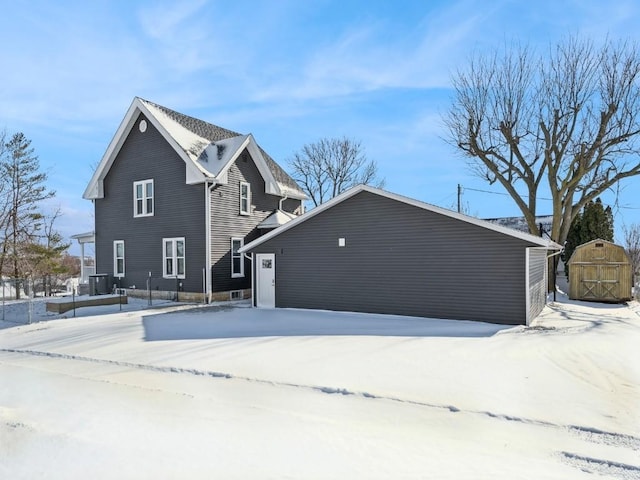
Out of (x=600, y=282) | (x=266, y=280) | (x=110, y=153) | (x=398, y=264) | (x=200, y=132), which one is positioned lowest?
(x=600, y=282)

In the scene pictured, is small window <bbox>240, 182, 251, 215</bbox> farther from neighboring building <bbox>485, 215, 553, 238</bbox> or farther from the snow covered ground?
neighboring building <bbox>485, 215, 553, 238</bbox>

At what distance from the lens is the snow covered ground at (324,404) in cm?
407

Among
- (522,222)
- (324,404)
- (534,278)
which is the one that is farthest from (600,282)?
(324,404)

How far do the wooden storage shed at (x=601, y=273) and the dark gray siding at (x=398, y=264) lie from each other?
9669mm

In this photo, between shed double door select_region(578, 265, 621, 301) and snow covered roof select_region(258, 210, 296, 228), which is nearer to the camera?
shed double door select_region(578, 265, 621, 301)

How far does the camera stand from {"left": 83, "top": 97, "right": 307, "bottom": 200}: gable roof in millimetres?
18188

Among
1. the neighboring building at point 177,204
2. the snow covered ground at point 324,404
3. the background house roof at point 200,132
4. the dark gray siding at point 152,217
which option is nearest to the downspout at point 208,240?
the neighboring building at point 177,204

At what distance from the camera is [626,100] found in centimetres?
1942

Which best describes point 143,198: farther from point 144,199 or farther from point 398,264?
point 398,264

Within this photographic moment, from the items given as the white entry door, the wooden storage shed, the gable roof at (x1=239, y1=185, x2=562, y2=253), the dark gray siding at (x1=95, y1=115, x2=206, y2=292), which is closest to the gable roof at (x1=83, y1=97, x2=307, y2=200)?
the dark gray siding at (x1=95, y1=115, x2=206, y2=292)

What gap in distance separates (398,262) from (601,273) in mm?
11093

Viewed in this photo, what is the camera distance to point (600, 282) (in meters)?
18.9

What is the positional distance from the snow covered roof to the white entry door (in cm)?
445

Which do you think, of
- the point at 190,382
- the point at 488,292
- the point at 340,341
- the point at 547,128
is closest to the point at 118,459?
the point at 190,382
